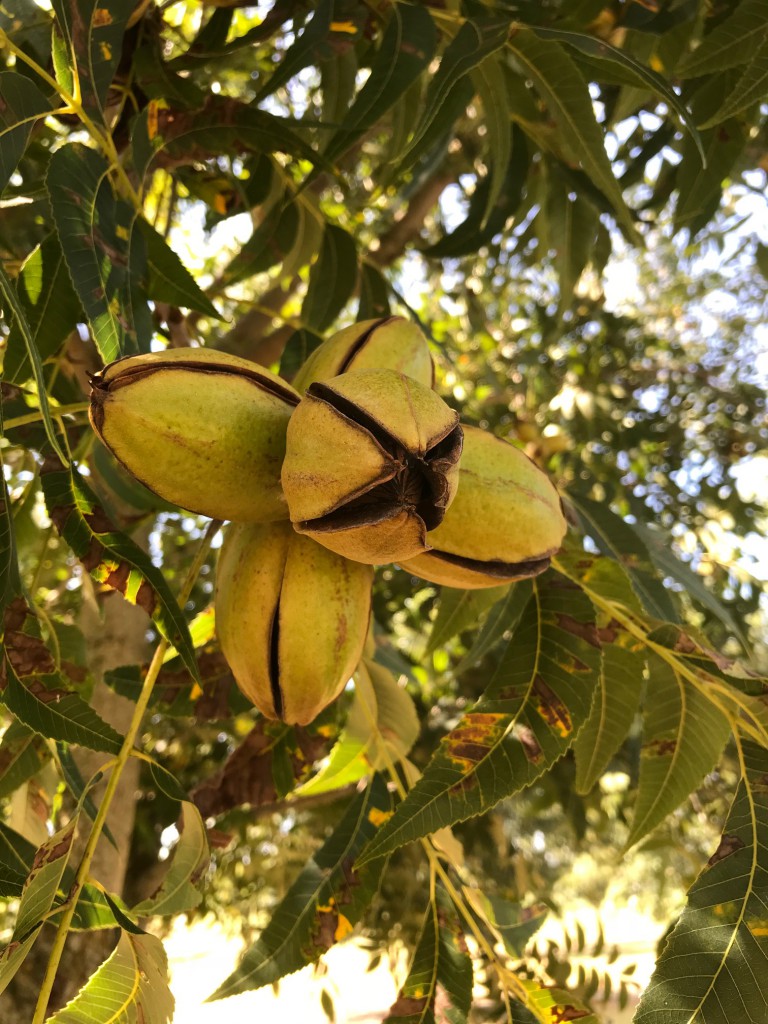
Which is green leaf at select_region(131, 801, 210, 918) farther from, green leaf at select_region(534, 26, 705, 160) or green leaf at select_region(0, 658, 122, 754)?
green leaf at select_region(534, 26, 705, 160)

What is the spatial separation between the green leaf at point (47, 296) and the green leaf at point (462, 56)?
2.15 feet

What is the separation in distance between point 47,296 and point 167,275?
0.71 ft

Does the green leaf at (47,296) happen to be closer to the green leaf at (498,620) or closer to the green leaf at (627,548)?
the green leaf at (498,620)

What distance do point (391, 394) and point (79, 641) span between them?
133cm

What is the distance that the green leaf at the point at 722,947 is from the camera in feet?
3.45

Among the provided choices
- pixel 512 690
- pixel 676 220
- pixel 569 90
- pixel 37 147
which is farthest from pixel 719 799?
pixel 37 147

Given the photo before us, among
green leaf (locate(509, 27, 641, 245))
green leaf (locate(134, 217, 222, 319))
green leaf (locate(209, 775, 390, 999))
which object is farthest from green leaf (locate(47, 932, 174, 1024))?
green leaf (locate(509, 27, 641, 245))

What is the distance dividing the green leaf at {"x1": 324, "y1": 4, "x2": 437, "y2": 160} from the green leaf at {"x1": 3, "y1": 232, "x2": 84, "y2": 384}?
0.58 m

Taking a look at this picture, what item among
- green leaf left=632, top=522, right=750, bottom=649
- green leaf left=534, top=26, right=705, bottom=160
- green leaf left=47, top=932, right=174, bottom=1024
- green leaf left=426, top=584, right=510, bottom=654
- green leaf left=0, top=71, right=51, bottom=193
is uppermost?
green leaf left=534, top=26, right=705, bottom=160

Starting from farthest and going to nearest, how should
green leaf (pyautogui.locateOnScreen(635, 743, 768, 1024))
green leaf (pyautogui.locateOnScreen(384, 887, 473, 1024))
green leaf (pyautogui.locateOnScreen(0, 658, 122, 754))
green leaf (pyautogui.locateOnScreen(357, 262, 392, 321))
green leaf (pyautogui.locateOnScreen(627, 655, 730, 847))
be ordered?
green leaf (pyautogui.locateOnScreen(357, 262, 392, 321)) < green leaf (pyautogui.locateOnScreen(627, 655, 730, 847)) < green leaf (pyautogui.locateOnScreen(384, 887, 473, 1024)) < green leaf (pyautogui.locateOnScreen(0, 658, 122, 754)) < green leaf (pyautogui.locateOnScreen(635, 743, 768, 1024))

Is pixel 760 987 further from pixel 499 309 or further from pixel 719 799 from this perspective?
pixel 499 309

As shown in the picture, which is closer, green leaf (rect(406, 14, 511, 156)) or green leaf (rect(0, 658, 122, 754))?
green leaf (rect(0, 658, 122, 754))

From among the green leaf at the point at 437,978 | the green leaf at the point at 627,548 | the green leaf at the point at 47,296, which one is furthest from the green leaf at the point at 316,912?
the green leaf at the point at 47,296

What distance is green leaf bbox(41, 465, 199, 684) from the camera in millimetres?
1287
